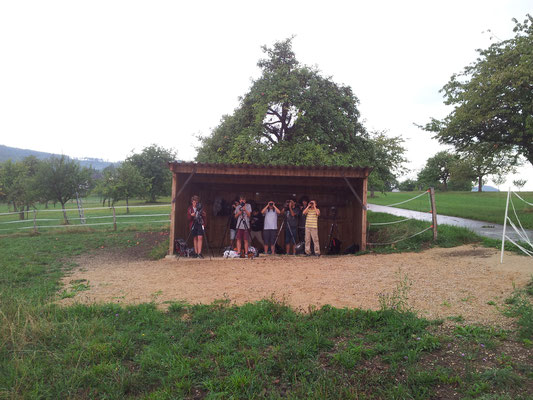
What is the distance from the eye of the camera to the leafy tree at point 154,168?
5022cm

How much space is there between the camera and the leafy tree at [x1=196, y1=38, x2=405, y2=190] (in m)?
14.2

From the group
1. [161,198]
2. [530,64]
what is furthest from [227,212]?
[161,198]

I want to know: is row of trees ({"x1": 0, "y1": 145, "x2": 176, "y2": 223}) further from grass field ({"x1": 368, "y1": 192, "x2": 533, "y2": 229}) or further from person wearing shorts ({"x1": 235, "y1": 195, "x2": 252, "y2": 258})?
grass field ({"x1": 368, "y1": 192, "x2": 533, "y2": 229})

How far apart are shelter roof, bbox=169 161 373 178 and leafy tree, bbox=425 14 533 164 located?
794cm

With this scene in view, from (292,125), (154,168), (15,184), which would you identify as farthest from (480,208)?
(154,168)

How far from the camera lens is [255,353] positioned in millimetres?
3557

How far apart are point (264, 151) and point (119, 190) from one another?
2118cm

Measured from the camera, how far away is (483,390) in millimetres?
2814

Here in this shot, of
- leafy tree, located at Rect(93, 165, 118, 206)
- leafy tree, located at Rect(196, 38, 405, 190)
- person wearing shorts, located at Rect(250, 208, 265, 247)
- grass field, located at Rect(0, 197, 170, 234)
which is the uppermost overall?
leafy tree, located at Rect(196, 38, 405, 190)

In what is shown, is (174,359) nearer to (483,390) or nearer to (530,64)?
(483,390)

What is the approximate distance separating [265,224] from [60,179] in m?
18.9

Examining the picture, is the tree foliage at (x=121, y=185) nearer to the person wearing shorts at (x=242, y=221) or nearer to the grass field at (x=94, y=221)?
the grass field at (x=94, y=221)

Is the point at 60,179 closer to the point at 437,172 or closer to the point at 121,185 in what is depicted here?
the point at 121,185

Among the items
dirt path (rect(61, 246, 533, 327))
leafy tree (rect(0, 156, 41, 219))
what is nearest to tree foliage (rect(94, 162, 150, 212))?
leafy tree (rect(0, 156, 41, 219))
